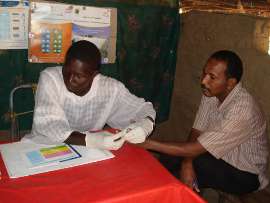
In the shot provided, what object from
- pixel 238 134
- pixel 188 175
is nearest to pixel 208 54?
pixel 238 134

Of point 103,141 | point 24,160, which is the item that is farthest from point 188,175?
point 24,160

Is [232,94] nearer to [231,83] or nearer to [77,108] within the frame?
[231,83]


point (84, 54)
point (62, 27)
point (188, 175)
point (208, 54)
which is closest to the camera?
point (84, 54)

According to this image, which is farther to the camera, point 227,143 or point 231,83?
point 231,83

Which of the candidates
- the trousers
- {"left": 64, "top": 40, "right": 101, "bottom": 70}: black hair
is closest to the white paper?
{"left": 64, "top": 40, "right": 101, "bottom": 70}: black hair

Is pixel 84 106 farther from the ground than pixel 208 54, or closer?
closer

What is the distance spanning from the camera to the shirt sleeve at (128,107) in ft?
7.22

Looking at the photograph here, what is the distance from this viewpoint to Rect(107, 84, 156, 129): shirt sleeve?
220 centimetres

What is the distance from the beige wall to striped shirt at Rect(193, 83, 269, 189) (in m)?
0.47

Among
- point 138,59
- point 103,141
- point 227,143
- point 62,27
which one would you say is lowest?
point 227,143

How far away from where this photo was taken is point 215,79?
220 cm

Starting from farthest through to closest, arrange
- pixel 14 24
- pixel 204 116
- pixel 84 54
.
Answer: pixel 14 24 < pixel 204 116 < pixel 84 54

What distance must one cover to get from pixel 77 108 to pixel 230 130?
0.96m

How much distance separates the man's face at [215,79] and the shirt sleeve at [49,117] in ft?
3.17
